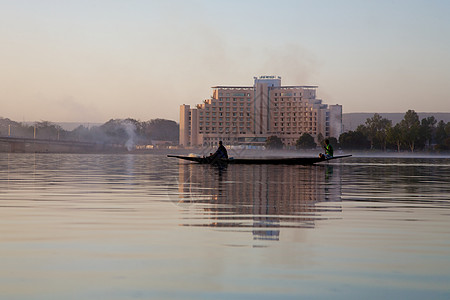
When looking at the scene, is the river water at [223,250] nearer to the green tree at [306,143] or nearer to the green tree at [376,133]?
the green tree at [376,133]

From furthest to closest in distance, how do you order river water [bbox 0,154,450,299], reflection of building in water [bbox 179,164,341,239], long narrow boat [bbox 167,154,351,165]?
long narrow boat [bbox 167,154,351,165], reflection of building in water [bbox 179,164,341,239], river water [bbox 0,154,450,299]

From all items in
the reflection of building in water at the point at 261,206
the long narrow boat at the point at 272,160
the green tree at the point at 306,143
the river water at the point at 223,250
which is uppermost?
the green tree at the point at 306,143

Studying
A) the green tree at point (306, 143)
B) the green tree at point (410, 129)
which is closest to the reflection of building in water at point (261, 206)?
the green tree at point (410, 129)

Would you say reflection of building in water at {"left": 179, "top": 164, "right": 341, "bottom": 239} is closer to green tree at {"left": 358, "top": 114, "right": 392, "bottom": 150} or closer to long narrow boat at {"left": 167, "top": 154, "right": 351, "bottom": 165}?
long narrow boat at {"left": 167, "top": 154, "right": 351, "bottom": 165}

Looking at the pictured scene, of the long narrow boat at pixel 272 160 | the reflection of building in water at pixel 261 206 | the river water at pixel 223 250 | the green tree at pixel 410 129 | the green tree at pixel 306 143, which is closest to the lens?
the river water at pixel 223 250

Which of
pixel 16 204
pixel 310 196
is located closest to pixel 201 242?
pixel 16 204

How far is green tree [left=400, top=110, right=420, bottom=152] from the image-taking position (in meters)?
144

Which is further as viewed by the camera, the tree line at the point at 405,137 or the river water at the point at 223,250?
the tree line at the point at 405,137

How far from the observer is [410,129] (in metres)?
145

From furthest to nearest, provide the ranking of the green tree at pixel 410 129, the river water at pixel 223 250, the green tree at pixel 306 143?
the green tree at pixel 306 143, the green tree at pixel 410 129, the river water at pixel 223 250

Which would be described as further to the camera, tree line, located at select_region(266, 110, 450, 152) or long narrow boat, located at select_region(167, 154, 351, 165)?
tree line, located at select_region(266, 110, 450, 152)

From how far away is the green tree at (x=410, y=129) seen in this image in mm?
143500

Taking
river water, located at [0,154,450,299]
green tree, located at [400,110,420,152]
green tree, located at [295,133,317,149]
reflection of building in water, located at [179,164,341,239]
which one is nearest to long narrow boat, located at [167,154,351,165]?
reflection of building in water, located at [179,164,341,239]


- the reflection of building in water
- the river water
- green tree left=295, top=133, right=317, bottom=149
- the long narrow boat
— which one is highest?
green tree left=295, top=133, right=317, bottom=149
